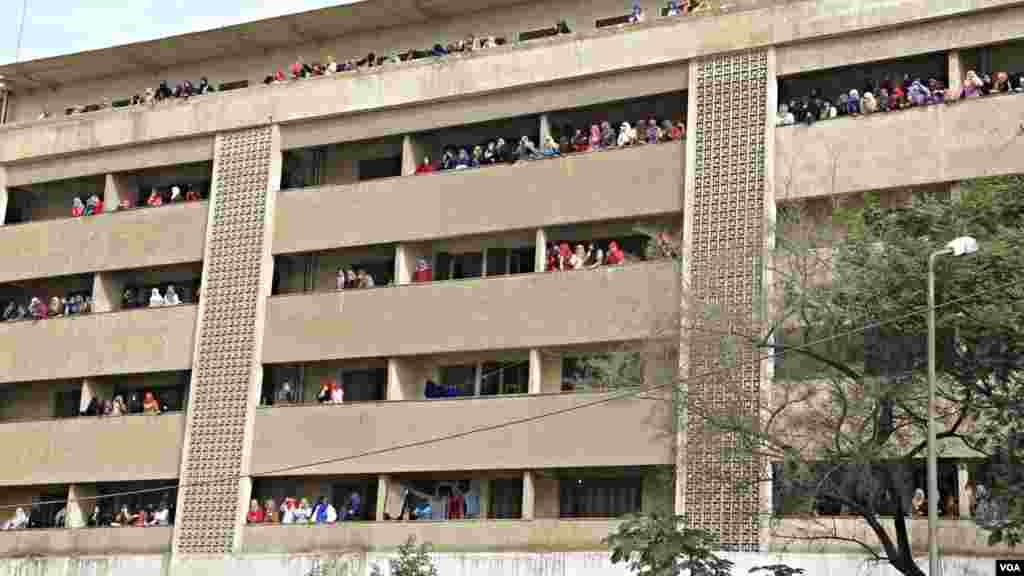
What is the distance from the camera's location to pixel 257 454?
43.3m

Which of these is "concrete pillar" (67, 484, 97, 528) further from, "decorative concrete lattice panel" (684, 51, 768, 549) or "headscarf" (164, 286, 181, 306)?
"decorative concrete lattice panel" (684, 51, 768, 549)

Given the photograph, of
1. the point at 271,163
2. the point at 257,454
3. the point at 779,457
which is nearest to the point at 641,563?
the point at 779,457

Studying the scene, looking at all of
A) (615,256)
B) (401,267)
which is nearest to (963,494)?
(615,256)

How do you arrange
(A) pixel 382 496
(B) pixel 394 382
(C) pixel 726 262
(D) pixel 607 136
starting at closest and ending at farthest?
1. (C) pixel 726 262
2. (D) pixel 607 136
3. (A) pixel 382 496
4. (B) pixel 394 382

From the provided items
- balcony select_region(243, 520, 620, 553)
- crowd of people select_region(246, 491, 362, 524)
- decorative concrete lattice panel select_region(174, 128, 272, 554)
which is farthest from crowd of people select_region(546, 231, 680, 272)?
decorative concrete lattice panel select_region(174, 128, 272, 554)

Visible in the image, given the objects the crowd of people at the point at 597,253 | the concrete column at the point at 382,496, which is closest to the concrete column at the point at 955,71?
the crowd of people at the point at 597,253

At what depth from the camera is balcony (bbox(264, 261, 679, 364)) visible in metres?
38.8

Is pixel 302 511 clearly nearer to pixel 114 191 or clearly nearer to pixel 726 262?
pixel 114 191

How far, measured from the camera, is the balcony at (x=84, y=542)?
145ft

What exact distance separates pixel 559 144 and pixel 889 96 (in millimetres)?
8037

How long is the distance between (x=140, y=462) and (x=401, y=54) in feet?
40.6

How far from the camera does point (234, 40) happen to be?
49.2 meters

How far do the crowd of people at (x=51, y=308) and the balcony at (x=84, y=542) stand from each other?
5.89 meters

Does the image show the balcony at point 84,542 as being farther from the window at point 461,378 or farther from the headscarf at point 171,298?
the window at point 461,378
